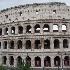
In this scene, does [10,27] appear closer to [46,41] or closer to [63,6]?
[46,41]

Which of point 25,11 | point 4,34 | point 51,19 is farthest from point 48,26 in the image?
point 4,34

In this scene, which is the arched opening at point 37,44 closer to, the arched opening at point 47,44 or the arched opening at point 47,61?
the arched opening at point 47,44

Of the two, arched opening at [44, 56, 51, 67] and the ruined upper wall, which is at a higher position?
the ruined upper wall

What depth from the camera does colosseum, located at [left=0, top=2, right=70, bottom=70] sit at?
31.8 m

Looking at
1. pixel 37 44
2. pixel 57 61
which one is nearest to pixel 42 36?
pixel 37 44

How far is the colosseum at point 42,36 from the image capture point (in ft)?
104

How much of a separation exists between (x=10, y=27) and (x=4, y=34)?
64.6 inches

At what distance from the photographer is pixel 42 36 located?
32031 mm

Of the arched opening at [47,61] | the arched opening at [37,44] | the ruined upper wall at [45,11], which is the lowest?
the arched opening at [47,61]

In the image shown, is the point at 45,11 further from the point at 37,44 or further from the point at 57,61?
the point at 57,61

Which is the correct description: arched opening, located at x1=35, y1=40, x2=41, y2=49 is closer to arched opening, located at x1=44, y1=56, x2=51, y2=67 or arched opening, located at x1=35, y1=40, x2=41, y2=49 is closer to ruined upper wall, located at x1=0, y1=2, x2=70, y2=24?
arched opening, located at x1=44, y1=56, x2=51, y2=67

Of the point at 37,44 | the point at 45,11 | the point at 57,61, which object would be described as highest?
the point at 45,11

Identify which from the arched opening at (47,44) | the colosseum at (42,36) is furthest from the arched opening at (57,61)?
the arched opening at (47,44)

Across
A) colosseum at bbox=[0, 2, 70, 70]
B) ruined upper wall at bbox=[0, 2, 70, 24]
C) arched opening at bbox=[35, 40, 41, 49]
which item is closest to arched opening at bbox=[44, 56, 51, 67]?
colosseum at bbox=[0, 2, 70, 70]
